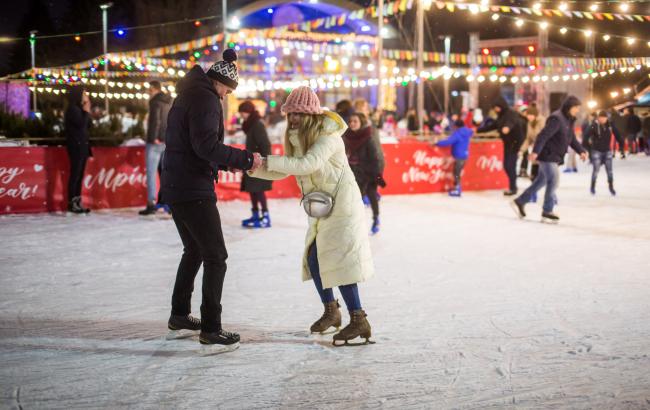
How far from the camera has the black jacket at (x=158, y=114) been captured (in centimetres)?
927

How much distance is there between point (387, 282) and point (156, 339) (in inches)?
87.1

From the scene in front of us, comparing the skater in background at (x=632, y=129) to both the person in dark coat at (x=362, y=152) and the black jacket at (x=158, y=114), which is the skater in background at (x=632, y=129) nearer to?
the person in dark coat at (x=362, y=152)

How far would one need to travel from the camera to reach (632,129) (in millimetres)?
26047

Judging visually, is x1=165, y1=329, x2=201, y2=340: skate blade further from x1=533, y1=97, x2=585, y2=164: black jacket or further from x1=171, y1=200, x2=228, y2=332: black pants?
x1=533, y1=97, x2=585, y2=164: black jacket

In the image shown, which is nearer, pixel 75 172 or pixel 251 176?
pixel 251 176

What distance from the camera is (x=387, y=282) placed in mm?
5793

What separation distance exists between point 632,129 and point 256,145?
2113cm

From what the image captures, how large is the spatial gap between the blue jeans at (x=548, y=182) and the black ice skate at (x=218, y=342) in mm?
6310

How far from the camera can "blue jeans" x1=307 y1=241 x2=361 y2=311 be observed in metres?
4.08

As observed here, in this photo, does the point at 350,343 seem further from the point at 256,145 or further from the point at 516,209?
the point at 516,209

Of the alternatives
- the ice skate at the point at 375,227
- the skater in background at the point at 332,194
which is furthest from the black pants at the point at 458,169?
the skater in background at the point at 332,194

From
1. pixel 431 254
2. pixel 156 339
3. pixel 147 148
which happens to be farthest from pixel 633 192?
pixel 156 339

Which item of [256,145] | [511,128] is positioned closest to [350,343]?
[256,145]

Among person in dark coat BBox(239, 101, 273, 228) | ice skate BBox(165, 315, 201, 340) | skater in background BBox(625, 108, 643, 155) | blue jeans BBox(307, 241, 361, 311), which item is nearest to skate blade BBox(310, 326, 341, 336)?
blue jeans BBox(307, 241, 361, 311)
